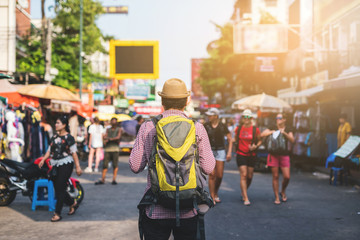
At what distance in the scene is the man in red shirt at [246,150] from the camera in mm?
9328

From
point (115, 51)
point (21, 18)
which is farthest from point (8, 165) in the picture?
point (115, 51)

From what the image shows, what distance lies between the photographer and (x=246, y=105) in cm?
1783

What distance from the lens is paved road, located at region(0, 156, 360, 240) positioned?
673 centimetres

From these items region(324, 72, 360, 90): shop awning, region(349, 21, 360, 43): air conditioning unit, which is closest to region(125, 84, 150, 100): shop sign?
region(349, 21, 360, 43): air conditioning unit

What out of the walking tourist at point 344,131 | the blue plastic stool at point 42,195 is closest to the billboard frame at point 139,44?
the walking tourist at point 344,131

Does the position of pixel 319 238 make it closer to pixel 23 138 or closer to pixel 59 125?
pixel 59 125

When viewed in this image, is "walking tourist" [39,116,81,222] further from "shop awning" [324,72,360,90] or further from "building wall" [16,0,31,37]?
"building wall" [16,0,31,37]

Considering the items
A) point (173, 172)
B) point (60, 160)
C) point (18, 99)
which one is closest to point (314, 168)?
point (18, 99)

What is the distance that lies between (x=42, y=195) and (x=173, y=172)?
6204 millimetres

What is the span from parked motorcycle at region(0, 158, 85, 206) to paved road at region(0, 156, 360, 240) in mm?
271

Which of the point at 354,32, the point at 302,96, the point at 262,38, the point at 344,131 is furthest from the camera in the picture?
the point at 262,38

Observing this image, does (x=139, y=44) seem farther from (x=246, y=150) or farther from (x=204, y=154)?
(x=204, y=154)

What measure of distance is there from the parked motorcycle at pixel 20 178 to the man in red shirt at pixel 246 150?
127 inches

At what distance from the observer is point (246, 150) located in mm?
9375
